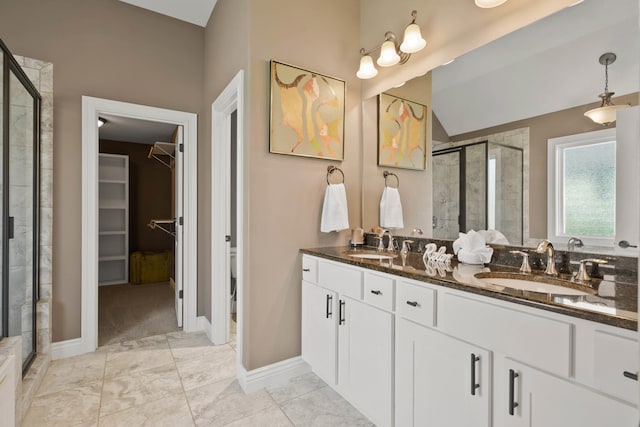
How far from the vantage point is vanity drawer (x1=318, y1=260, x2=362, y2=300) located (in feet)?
5.51

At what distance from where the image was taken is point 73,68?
2.51 metres

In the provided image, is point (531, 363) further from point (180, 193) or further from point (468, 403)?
point (180, 193)

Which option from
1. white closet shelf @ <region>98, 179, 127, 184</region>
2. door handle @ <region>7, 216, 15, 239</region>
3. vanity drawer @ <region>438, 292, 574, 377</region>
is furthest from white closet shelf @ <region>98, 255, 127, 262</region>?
vanity drawer @ <region>438, 292, 574, 377</region>

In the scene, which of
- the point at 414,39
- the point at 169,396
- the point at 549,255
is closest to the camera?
the point at 549,255

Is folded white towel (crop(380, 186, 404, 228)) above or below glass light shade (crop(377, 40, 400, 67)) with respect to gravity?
below

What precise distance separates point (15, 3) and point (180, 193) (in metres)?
1.77

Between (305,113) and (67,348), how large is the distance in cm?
256

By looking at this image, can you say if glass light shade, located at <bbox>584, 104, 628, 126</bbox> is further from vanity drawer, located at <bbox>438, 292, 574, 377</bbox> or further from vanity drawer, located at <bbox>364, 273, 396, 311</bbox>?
vanity drawer, located at <bbox>364, 273, 396, 311</bbox>

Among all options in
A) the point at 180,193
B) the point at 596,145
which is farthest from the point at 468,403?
the point at 180,193

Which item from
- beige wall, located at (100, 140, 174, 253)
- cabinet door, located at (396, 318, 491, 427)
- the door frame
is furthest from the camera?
beige wall, located at (100, 140, 174, 253)

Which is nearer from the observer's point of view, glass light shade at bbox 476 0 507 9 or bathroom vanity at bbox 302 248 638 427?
bathroom vanity at bbox 302 248 638 427

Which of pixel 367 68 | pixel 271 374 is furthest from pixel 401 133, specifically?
pixel 271 374

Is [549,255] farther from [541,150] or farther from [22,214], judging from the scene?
[22,214]

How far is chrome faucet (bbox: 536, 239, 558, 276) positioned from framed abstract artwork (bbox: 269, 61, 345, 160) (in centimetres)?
136
